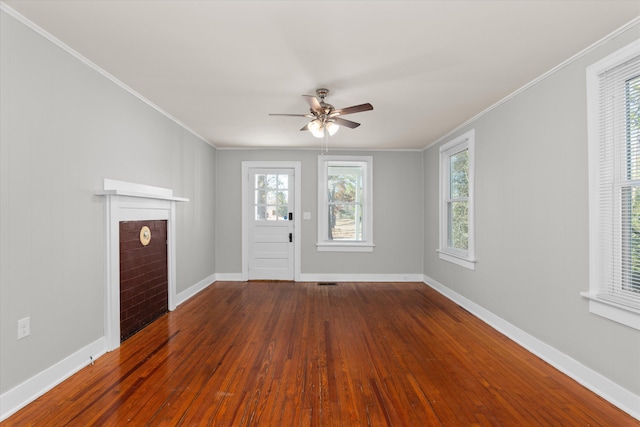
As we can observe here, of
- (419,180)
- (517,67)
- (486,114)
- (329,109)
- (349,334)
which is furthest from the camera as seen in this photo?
(419,180)

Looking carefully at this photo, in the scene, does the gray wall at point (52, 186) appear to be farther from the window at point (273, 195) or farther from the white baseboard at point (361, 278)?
the white baseboard at point (361, 278)

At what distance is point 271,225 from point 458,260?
318 cm

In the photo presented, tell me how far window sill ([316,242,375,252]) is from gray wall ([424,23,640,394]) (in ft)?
7.22

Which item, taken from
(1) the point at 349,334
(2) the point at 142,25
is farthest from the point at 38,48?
(1) the point at 349,334

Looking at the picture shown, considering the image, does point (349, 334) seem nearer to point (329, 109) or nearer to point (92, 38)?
point (329, 109)

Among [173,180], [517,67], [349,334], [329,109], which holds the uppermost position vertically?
[517,67]

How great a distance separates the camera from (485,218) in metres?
3.81

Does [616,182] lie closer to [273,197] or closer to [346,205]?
[346,205]

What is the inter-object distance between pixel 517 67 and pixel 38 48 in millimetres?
3571

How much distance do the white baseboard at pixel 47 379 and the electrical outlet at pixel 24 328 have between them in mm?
302

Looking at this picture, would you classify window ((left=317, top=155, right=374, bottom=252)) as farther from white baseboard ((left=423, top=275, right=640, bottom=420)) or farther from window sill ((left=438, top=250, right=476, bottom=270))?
white baseboard ((left=423, top=275, right=640, bottom=420))

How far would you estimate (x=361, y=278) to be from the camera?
595cm

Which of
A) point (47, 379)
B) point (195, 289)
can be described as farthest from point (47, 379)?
point (195, 289)

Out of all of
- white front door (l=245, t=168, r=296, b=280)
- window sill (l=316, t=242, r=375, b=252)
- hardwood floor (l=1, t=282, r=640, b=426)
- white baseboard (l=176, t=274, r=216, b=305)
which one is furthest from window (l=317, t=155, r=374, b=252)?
hardwood floor (l=1, t=282, r=640, b=426)
